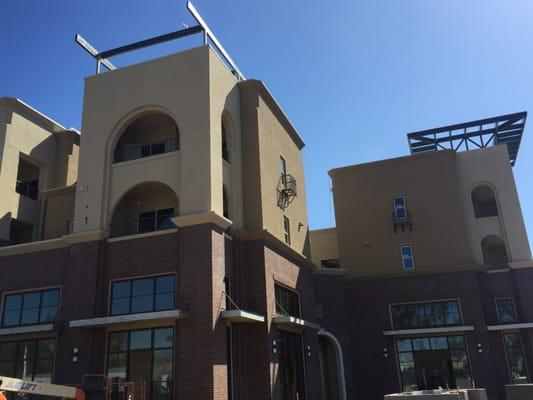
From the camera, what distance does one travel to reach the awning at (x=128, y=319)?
739 inches

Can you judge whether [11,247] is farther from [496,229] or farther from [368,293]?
[496,229]

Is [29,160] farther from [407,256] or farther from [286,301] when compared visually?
[407,256]

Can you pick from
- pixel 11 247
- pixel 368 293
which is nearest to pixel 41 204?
pixel 11 247

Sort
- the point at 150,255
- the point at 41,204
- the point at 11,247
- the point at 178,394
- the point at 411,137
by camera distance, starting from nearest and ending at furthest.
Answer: the point at 178,394
the point at 150,255
the point at 11,247
the point at 41,204
the point at 411,137

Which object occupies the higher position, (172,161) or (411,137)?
(411,137)

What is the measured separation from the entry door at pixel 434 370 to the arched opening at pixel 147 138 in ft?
58.8

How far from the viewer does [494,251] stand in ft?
113

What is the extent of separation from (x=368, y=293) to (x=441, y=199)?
7.22 m

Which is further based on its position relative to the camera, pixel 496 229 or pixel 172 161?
pixel 496 229

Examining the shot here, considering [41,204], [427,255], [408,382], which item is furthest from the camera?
[427,255]

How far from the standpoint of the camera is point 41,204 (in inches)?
1094

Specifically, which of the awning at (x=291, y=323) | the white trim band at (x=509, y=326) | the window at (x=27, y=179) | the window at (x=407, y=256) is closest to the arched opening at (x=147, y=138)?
the window at (x=27, y=179)

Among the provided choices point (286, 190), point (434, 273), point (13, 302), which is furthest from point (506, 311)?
point (13, 302)

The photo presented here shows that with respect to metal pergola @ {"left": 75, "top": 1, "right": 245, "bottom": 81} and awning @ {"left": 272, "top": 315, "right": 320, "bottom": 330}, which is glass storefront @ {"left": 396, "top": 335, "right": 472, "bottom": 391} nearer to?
awning @ {"left": 272, "top": 315, "right": 320, "bottom": 330}
